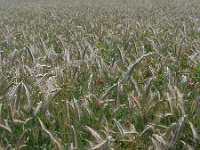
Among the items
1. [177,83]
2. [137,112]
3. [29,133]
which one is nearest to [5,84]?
[29,133]

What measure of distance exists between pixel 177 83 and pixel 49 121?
49.7 inches

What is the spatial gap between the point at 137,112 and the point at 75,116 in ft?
1.72

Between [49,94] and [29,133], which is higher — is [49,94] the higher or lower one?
the higher one

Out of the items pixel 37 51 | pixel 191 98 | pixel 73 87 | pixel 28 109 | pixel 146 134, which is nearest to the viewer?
pixel 146 134

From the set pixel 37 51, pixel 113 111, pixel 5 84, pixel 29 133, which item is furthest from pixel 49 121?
pixel 37 51

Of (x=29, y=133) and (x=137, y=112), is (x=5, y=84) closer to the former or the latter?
(x=29, y=133)

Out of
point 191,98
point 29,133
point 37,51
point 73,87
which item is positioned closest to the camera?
point 29,133

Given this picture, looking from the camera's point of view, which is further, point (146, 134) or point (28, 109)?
point (28, 109)

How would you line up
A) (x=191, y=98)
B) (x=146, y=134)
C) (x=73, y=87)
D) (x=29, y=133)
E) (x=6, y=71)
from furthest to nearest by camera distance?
(x=6, y=71)
(x=73, y=87)
(x=191, y=98)
(x=29, y=133)
(x=146, y=134)

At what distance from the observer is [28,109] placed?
3188 millimetres

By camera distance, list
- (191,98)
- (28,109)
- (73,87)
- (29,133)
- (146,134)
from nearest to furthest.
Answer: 1. (146,134)
2. (29,133)
3. (28,109)
4. (191,98)
5. (73,87)

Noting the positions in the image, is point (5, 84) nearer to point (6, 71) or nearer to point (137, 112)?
point (6, 71)

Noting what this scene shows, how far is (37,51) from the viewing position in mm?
5496

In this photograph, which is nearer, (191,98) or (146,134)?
(146,134)
